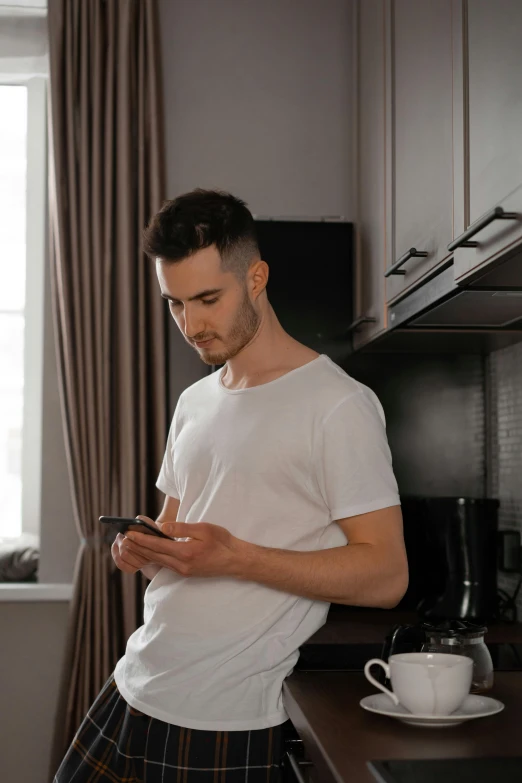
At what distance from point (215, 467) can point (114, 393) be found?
1.18 meters

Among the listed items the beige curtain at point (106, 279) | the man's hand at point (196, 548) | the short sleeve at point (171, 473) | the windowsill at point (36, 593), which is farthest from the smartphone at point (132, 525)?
the windowsill at point (36, 593)

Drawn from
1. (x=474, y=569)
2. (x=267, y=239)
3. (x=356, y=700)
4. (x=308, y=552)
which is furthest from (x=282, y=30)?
(x=356, y=700)

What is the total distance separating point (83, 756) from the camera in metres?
1.52

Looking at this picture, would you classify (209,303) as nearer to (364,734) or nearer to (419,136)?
(419,136)

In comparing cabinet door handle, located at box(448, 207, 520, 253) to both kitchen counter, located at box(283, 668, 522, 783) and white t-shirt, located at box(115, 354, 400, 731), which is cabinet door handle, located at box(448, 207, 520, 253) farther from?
kitchen counter, located at box(283, 668, 522, 783)

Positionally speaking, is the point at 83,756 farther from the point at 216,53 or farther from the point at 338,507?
the point at 216,53

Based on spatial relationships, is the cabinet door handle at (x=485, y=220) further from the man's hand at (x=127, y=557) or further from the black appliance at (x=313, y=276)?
the black appliance at (x=313, y=276)

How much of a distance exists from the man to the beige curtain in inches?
38.1

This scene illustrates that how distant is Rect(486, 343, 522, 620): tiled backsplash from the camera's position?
2047 mm

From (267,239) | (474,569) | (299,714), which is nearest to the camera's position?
(299,714)

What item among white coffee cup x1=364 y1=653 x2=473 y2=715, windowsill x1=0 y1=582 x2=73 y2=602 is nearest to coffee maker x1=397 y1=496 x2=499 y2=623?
white coffee cup x1=364 y1=653 x2=473 y2=715

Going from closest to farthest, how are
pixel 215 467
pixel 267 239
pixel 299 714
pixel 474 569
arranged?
pixel 299 714 → pixel 215 467 → pixel 474 569 → pixel 267 239

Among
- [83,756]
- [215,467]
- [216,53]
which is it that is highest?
[216,53]

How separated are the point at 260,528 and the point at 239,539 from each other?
0.29 ft
